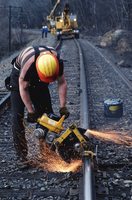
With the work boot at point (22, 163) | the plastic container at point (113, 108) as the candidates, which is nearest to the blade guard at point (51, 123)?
the work boot at point (22, 163)

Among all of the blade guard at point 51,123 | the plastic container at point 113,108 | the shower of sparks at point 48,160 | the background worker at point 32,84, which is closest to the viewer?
the background worker at point 32,84

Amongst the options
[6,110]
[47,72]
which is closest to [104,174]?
[47,72]

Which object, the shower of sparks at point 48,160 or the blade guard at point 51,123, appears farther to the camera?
the shower of sparks at point 48,160

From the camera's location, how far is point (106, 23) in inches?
1820

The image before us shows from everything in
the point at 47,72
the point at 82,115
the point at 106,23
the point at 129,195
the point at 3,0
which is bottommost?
the point at 129,195

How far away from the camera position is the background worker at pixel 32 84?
277 centimetres

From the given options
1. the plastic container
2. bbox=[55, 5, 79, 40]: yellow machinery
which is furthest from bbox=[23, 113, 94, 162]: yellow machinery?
bbox=[55, 5, 79, 40]: yellow machinery

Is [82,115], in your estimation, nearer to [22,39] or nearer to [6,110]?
[6,110]

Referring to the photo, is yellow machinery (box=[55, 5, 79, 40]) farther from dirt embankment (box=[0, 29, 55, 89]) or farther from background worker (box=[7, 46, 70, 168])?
background worker (box=[7, 46, 70, 168])

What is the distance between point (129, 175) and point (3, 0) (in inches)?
3559

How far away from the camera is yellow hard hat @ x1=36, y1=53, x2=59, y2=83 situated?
2703mm

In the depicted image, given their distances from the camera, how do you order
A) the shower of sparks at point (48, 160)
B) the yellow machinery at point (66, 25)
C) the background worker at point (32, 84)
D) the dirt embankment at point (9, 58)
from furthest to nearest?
the yellow machinery at point (66, 25)
the dirt embankment at point (9, 58)
the shower of sparks at point (48, 160)
the background worker at point (32, 84)

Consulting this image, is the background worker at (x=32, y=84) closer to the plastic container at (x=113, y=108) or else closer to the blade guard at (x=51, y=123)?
the blade guard at (x=51, y=123)

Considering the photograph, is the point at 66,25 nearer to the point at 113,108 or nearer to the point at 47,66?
the point at 113,108
